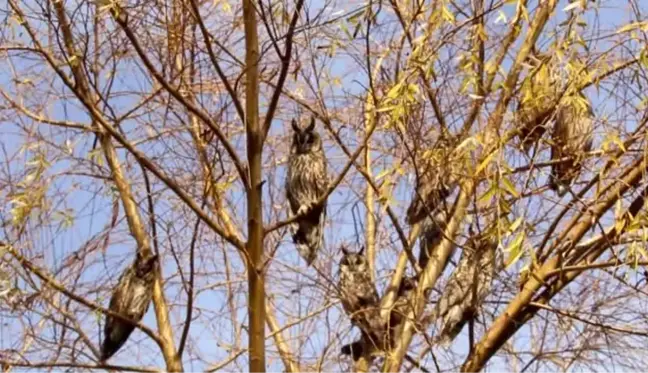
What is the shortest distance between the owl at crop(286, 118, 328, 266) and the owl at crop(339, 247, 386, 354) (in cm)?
22

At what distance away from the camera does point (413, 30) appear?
→ 348cm

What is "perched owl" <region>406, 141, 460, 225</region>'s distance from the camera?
317 cm

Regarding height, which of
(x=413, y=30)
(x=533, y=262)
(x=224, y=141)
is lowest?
(x=533, y=262)

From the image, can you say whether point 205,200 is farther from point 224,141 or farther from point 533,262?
point 533,262

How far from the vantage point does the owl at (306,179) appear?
3.67 metres

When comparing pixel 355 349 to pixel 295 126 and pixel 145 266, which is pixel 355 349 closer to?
pixel 145 266

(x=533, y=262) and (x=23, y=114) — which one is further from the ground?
(x=23, y=114)

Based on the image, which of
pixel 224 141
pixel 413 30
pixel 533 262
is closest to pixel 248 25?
pixel 224 141

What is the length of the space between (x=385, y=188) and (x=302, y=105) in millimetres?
592

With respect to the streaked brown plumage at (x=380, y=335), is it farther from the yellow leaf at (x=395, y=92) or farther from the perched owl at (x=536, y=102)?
the yellow leaf at (x=395, y=92)

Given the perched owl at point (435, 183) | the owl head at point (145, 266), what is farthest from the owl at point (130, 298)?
the perched owl at point (435, 183)

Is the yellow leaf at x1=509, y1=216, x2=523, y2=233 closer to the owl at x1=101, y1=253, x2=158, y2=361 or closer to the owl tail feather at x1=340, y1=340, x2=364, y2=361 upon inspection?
the owl tail feather at x1=340, y1=340, x2=364, y2=361

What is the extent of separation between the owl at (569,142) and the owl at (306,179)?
888mm

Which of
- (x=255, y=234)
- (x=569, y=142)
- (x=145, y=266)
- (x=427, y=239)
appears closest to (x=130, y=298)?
(x=145, y=266)
